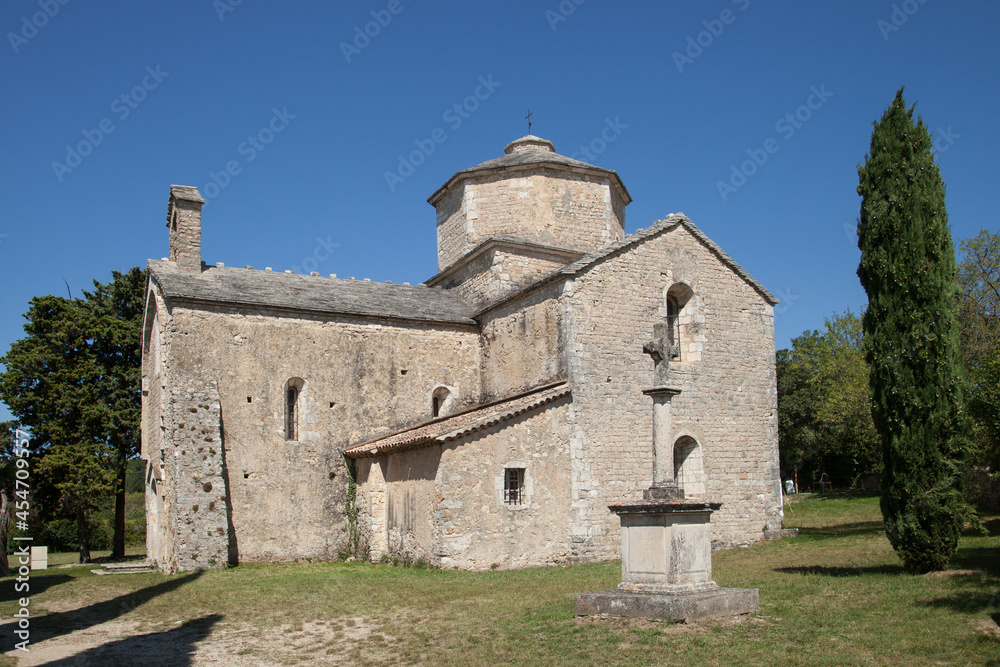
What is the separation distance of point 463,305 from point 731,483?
9044 mm

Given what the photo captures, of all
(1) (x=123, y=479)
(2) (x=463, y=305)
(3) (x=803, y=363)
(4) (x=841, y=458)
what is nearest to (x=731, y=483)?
(2) (x=463, y=305)

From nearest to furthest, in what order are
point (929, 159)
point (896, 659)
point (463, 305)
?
point (896, 659), point (929, 159), point (463, 305)

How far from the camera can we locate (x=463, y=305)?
2323cm

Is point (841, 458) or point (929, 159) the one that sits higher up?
point (929, 159)

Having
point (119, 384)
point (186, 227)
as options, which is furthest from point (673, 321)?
point (119, 384)

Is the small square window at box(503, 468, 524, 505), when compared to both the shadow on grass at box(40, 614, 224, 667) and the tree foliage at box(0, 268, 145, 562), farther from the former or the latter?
the tree foliage at box(0, 268, 145, 562)

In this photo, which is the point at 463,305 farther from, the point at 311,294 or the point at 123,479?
the point at 123,479

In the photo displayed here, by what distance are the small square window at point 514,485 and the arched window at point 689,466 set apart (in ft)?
13.9

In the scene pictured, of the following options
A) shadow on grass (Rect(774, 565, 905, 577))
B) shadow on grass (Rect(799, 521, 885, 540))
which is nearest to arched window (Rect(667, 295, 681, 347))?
shadow on grass (Rect(799, 521, 885, 540))

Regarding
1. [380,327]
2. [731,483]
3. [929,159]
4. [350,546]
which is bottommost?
[350,546]

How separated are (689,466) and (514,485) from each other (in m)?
4.74

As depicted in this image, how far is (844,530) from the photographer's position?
21219 mm

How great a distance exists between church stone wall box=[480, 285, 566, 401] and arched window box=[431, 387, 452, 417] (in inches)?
40.3

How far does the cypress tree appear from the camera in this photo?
40.7ft
